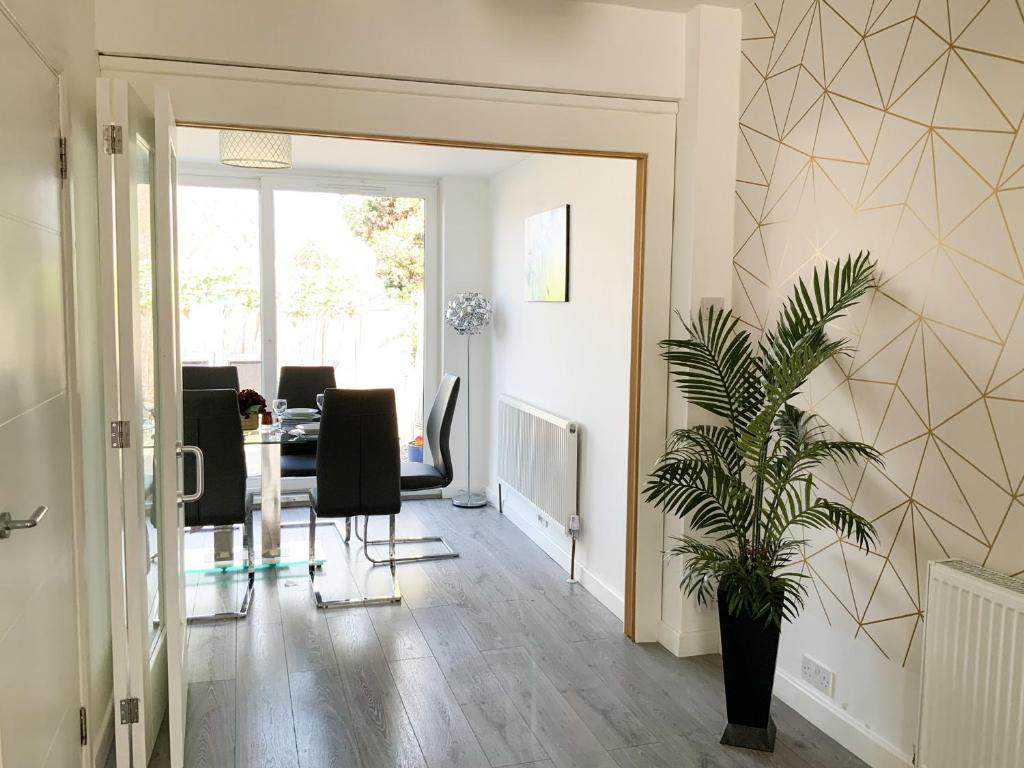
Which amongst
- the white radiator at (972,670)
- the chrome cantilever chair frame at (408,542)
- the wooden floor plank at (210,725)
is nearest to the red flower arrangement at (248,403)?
the chrome cantilever chair frame at (408,542)

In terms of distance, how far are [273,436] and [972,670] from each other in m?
3.30

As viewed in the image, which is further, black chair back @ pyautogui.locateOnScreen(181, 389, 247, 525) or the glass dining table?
the glass dining table

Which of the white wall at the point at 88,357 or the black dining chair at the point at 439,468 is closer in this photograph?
the white wall at the point at 88,357

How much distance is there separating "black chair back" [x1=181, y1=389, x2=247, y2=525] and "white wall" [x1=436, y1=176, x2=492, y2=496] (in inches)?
97.1

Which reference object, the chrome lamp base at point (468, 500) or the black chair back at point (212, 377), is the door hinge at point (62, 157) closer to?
the black chair back at point (212, 377)

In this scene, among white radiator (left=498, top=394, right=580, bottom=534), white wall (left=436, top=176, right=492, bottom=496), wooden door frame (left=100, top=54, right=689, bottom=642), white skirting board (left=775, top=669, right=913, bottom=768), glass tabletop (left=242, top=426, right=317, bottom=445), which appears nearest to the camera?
white skirting board (left=775, top=669, right=913, bottom=768)

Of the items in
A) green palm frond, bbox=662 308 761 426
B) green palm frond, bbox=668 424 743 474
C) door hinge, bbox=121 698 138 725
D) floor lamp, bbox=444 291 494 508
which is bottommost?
door hinge, bbox=121 698 138 725

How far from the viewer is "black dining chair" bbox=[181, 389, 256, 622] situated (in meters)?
4.01

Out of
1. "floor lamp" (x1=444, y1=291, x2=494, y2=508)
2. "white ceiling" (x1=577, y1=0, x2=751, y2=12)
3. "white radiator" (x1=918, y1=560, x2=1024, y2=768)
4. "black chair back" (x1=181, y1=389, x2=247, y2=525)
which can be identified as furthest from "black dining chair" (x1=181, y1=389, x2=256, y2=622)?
"white radiator" (x1=918, y1=560, x2=1024, y2=768)

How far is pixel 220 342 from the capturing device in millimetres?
6266

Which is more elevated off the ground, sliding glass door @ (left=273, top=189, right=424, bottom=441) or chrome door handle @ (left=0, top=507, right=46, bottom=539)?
sliding glass door @ (left=273, top=189, right=424, bottom=441)

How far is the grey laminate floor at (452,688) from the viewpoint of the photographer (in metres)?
2.85

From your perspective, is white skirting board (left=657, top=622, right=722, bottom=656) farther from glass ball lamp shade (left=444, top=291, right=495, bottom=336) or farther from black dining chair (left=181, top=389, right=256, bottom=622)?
glass ball lamp shade (left=444, top=291, right=495, bottom=336)

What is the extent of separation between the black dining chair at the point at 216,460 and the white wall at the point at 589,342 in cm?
175
